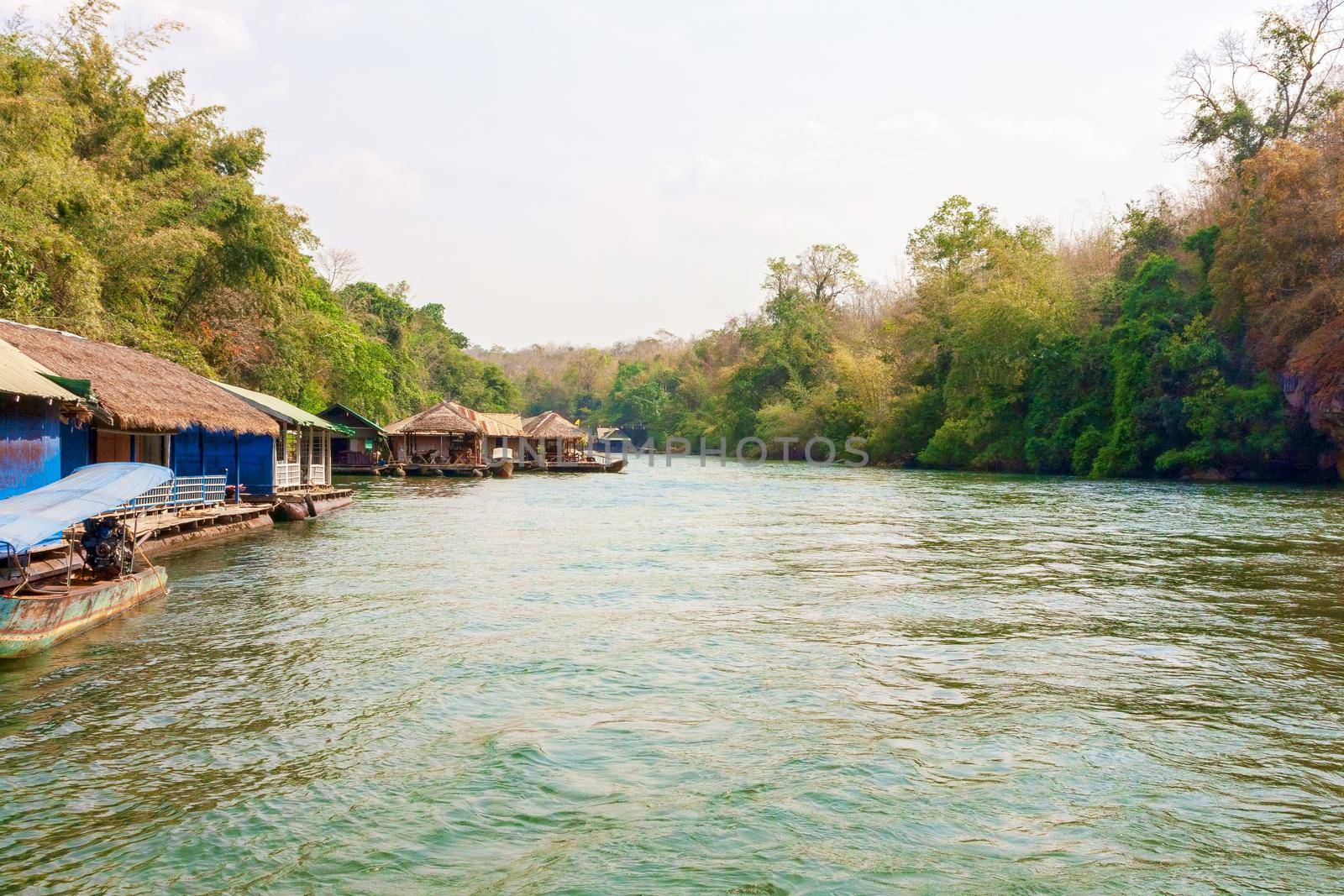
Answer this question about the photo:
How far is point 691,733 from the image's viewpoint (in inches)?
270

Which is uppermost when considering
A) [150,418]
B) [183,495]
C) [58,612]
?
[150,418]

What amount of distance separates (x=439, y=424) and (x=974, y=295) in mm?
25623

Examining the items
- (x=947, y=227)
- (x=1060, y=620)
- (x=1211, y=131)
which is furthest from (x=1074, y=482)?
(x=1060, y=620)

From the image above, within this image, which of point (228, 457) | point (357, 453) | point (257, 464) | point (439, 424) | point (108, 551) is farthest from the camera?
point (439, 424)

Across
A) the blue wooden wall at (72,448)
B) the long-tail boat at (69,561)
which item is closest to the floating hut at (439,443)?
the blue wooden wall at (72,448)

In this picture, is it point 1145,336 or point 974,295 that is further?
point 974,295

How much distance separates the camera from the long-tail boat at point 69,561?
842 cm

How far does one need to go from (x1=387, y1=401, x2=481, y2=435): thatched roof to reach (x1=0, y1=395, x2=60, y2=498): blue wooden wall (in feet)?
104

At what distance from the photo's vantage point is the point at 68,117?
21.1 meters

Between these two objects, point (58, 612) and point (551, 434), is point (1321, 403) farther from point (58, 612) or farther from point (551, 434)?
point (551, 434)

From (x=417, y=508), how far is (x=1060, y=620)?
1896cm

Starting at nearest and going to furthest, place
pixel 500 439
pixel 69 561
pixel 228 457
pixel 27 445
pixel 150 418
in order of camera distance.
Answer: pixel 69 561, pixel 27 445, pixel 150 418, pixel 228 457, pixel 500 439

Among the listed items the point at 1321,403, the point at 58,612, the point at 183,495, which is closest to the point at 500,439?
the point at 183,495

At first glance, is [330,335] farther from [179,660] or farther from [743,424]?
[743,424]
